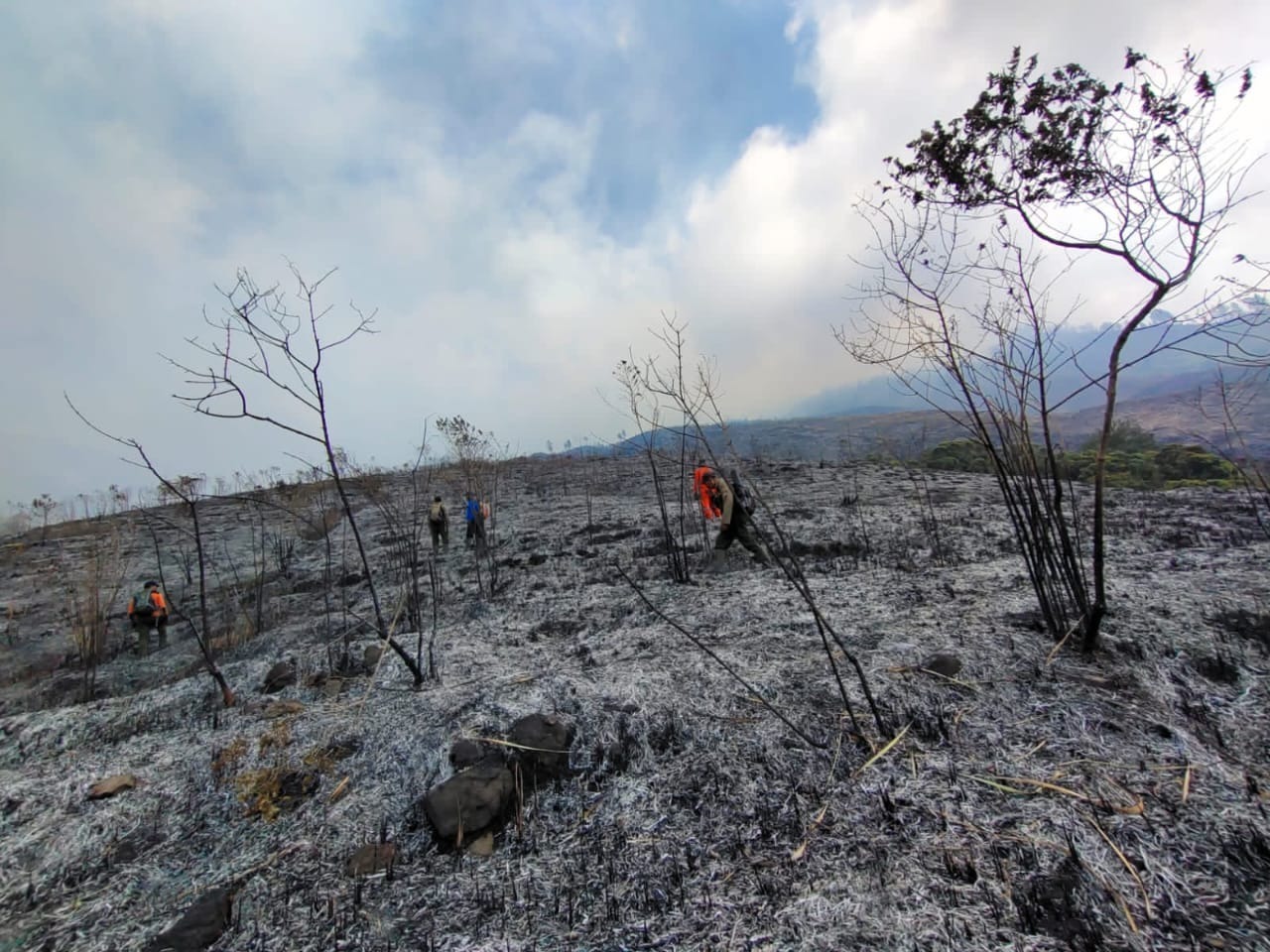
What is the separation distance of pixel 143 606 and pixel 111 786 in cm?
599

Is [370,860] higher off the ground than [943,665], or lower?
lower

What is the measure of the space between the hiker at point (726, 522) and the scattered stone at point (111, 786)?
16.8 feet

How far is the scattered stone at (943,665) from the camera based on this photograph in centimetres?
299

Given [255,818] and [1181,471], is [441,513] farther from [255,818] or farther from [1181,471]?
[1181,471]

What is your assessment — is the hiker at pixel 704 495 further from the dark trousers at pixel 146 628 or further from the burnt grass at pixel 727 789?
the dark trousers at pixel 146 628

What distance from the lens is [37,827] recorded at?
2.62 metres

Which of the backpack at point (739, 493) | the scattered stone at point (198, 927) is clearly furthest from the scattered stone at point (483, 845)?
the backpack at point (739, 493)

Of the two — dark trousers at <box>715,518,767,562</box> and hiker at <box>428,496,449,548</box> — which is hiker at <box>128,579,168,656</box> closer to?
hiker at <box>428,496,449,548</box>

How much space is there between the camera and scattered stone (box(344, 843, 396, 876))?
217cm

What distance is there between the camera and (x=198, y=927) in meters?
1.88

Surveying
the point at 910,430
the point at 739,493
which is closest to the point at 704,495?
the point at 739,493

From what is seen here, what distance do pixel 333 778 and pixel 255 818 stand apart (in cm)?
35

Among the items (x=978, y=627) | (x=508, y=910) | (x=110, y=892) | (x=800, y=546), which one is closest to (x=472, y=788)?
(x=508, y=910)

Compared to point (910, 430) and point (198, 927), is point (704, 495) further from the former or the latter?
point (910, 430)
